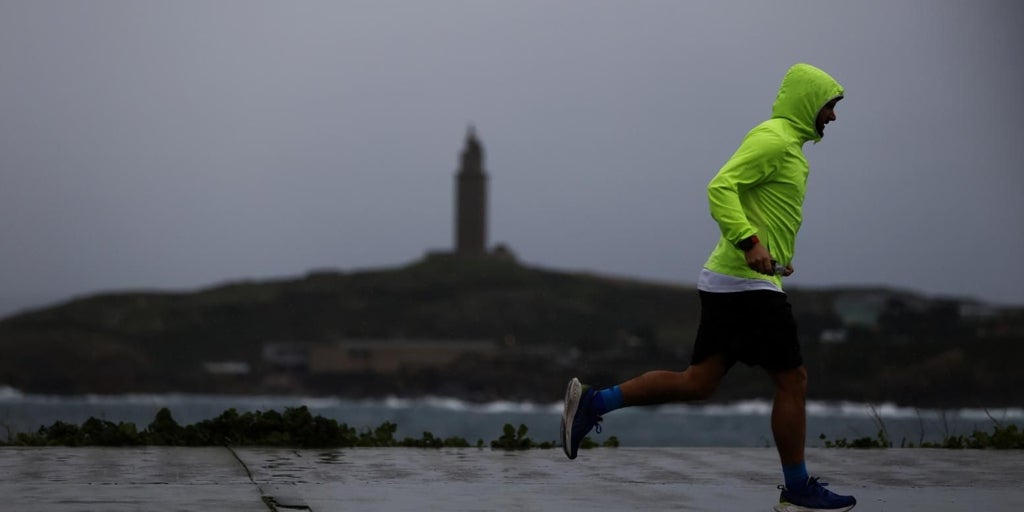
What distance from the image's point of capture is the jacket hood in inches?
226

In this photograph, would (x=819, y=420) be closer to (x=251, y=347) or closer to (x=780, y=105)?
(x=251, y=347)

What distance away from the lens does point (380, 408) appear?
169000 mm

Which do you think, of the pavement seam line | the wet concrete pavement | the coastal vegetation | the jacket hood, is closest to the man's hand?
the jacket hood

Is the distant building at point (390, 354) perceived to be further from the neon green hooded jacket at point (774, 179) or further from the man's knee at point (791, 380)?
the man's knee at point (791, 380)

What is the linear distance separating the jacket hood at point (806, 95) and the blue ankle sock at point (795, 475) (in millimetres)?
1136

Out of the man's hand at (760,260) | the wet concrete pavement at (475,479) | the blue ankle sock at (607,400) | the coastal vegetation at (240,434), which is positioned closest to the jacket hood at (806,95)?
the man's hand at (760,260)

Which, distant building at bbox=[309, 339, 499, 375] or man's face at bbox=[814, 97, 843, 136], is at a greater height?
distant building at bbox=[309, 339, 499, 375]

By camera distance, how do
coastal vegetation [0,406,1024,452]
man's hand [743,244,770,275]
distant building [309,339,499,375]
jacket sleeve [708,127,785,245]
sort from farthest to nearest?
distant building [309,339,499,375] < coastal vegetation [0,406,1024,452] < jacket sleeve [708,127,785,245] < man's hand [743,244,770,275]

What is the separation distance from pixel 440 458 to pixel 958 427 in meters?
3.61

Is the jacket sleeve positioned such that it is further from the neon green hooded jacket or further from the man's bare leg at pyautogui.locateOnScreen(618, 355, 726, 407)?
the man's bare leg at pyautogui.locateOnScreen(618, 355, 726, 407)

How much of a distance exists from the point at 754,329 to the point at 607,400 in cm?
75

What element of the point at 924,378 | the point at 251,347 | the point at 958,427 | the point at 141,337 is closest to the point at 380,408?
the point at 251,347

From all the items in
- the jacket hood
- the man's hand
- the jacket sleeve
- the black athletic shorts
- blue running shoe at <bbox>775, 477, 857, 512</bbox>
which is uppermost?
the jacket hood

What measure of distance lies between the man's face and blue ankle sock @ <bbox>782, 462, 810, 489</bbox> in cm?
116
